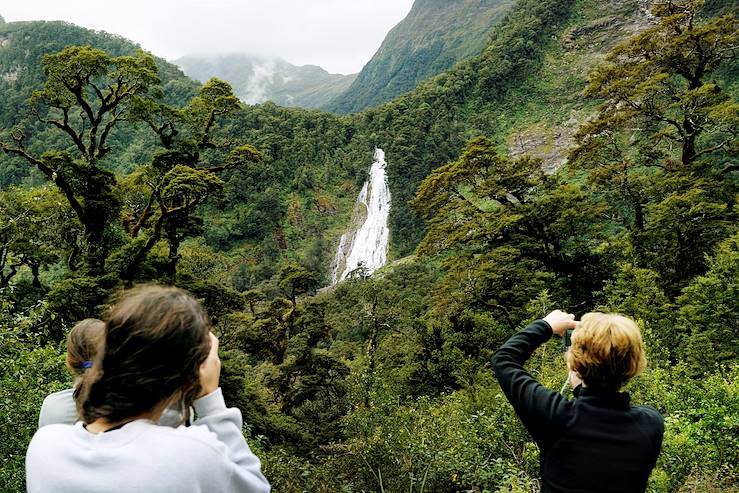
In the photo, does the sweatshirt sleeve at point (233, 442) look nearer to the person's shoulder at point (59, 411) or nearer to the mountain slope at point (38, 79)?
the person's shoulder at point (59, 411)

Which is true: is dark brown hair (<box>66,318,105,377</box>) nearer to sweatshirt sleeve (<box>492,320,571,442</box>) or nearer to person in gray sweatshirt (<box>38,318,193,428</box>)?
person in gray sweatshirt (<box>38,318,193,428</box>)

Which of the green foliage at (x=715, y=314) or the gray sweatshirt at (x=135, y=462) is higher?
the gray sweatshirt at (x=135, y=462)

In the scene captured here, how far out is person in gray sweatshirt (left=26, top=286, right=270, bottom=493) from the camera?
113 centimetres

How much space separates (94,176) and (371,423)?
29.9 feet

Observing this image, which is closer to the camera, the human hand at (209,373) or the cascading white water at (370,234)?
the human hand at (209,373)

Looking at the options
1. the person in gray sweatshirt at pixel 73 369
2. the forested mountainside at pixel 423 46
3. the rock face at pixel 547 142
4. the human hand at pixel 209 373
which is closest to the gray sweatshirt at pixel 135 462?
the human hand at pixel 209 373

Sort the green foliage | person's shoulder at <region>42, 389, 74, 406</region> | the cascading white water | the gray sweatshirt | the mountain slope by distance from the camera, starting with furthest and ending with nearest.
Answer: the mountain slope < the cascading white water < the green foliage < person's shoulder at <region>42, 389, 74, 406</region> < the gray sweatshirt

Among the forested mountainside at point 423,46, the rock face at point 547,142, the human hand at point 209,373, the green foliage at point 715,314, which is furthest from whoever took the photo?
the forested mountainside at point 423,46

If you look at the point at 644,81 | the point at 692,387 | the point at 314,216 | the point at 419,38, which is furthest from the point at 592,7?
the point at 419,38

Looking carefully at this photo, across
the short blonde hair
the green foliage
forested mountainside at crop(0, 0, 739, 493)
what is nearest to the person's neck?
the short blonde hair

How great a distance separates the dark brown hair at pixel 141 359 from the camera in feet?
4.03

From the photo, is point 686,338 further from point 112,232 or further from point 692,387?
point 112,232

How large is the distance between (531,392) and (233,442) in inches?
48.6

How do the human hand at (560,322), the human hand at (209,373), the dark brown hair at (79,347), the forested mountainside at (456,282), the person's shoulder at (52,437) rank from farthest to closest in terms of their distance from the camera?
the forested mountainside at (456,282)
the dark brown hair at (79,347)
the human hand at (560,322)
the human hand at (209,373)
the person's shoulder at (52,437)
